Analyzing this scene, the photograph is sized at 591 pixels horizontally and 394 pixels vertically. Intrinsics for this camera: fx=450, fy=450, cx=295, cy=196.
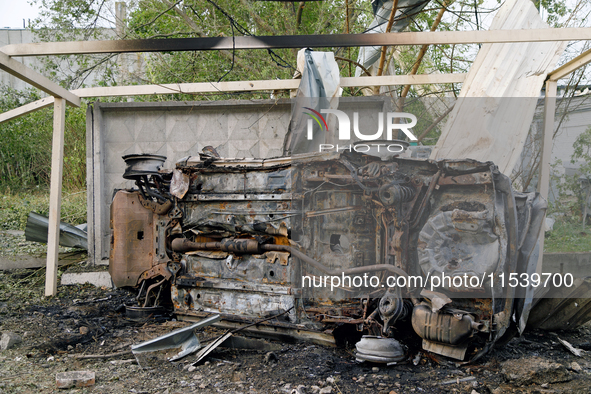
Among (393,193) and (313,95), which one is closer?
(393,193)

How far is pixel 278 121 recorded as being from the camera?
697 cm

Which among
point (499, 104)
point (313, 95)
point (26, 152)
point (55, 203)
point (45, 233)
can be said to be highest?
point (26, 152)

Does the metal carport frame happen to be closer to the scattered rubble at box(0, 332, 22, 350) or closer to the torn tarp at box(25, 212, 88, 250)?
the scattered rubble at box(0, 332, 22, 350)

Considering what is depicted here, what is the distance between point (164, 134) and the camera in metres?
7.09

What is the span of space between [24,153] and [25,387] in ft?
38.2

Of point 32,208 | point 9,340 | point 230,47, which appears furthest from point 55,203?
point 32,208

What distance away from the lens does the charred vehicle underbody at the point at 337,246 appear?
3584 millimetres

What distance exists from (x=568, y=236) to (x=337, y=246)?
6.32 metres

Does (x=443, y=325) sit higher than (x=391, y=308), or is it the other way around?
(x=391, y=308)

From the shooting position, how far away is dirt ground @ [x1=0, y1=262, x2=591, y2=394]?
3424 mm

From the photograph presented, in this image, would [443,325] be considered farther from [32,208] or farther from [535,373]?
[32,208]

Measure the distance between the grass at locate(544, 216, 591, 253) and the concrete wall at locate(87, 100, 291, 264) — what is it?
16.9ft

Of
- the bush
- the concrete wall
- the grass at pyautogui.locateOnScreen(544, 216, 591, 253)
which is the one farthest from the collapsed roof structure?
the bush

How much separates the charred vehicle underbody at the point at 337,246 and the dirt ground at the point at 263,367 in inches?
7.5
